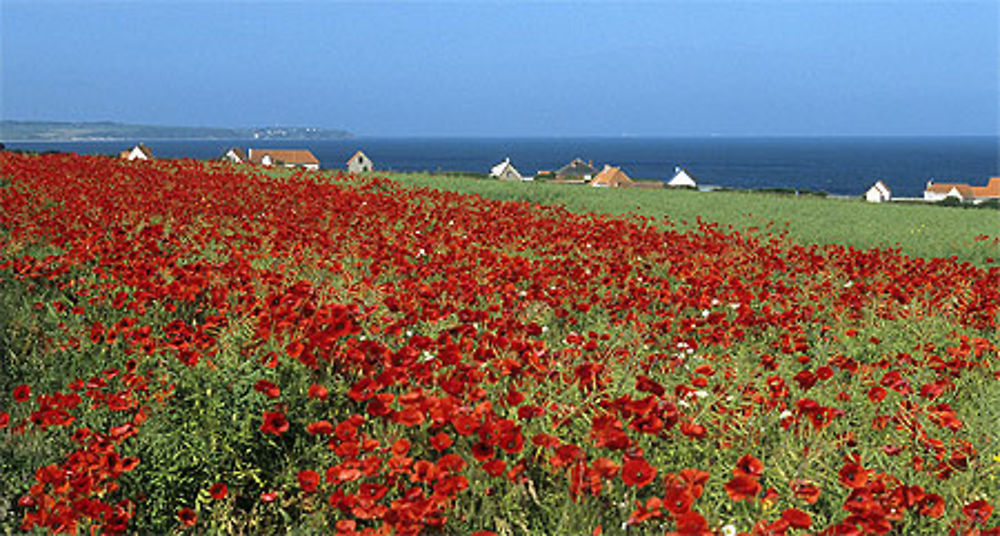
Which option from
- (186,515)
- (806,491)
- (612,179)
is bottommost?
(186,515)

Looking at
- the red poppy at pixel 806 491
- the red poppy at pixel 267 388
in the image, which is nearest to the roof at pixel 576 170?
the red poppy at pixel 267 388

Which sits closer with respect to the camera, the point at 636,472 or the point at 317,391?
the point at 636,472

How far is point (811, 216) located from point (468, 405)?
22610 millimetres

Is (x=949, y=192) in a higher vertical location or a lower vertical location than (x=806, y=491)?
higher

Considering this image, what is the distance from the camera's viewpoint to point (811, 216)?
77.2ft

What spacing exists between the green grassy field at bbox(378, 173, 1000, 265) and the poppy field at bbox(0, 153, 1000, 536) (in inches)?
426

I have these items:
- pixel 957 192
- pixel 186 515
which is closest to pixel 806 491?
pixel 186 515

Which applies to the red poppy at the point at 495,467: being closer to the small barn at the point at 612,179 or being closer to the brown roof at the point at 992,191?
the small barn at the point at 612,179

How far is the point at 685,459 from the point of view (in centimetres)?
395

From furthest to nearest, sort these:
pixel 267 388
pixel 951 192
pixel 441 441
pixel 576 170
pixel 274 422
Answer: pixel 576 170 < pixel 951 192 < pixel 267 388 < pixel 274 422 < pixel 441 441

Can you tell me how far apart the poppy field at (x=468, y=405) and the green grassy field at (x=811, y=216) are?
1081cm

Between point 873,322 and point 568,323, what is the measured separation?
3597 millimetres

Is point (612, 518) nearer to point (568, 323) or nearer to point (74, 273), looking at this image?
point (568, 323)

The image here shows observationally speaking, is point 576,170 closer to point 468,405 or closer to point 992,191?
point 992,191
